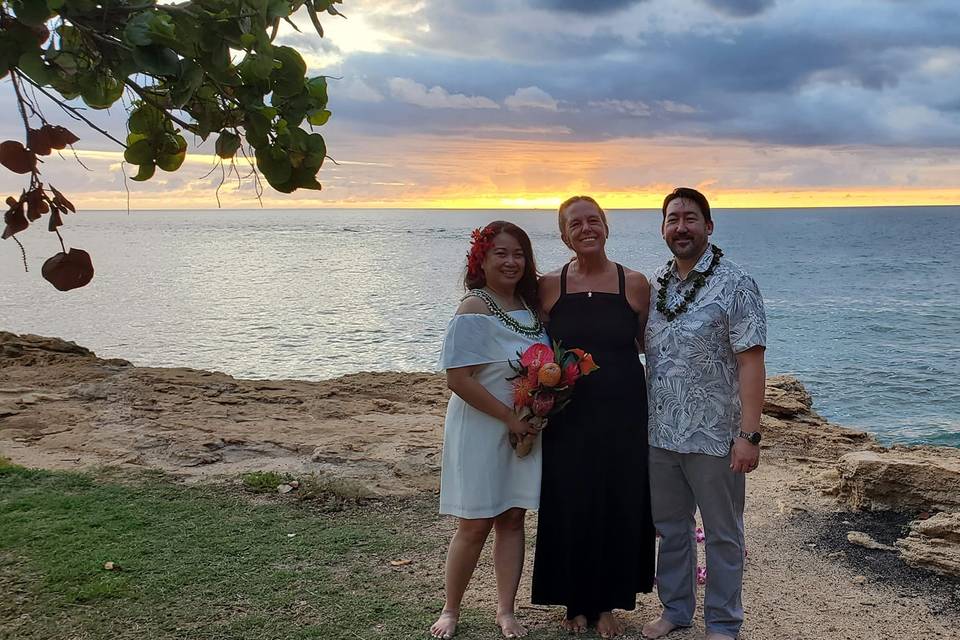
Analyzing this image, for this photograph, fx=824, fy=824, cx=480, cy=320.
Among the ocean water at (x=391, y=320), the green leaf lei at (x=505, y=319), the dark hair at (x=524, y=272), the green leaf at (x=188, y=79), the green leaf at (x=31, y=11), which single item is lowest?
the ocean water at (x=391, y=320)

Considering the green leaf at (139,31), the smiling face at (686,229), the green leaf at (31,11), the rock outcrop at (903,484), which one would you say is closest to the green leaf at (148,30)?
the green leaf at (139,31)

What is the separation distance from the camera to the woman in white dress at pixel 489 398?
4.17 metres

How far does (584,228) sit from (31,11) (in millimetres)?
3152

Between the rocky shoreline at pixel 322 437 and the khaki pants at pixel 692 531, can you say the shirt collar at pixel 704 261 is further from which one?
the rocky shoreline at pixel 322 437

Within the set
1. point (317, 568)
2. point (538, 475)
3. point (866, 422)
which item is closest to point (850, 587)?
point (538, 475)

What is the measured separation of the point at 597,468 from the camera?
4305 mm

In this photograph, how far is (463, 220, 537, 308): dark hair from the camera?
4309 millimetres

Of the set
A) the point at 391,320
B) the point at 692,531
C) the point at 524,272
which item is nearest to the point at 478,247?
the point at 524,272

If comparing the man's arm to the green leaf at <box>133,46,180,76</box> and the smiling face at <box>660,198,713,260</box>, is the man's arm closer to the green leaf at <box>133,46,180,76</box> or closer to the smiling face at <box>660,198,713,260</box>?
the smiling face at <box>660,198,713,260</box>

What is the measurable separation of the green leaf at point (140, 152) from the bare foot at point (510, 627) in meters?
3.44

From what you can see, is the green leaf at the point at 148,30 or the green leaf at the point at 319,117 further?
the green leaf at the point at 319,117

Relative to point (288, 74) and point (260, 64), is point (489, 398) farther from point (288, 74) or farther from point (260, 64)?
point (260, 64)

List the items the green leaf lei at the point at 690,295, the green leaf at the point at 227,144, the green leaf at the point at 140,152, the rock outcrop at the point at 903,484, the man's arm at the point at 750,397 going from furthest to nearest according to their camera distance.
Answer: the rock outcrop at the point at 903,484
the green leaf lei at the point at 690,295
the man's arm at the point at 750,397
the green leaf at the point at 140,152
the green leaf at the point at 227,144

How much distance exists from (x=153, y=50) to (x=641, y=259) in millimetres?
60204
